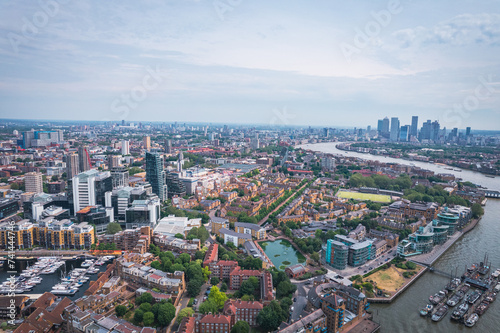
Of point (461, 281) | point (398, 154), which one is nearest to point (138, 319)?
point (461, 281)

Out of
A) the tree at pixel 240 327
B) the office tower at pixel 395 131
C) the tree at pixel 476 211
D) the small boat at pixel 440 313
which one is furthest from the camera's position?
the office tower at pixel 395 131

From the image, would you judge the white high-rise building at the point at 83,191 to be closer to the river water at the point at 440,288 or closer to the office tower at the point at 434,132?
the river water at the point at 440,288

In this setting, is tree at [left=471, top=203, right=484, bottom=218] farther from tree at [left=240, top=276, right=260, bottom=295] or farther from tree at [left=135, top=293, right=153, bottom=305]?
tree at [left=135, top=293, right=153, bottom=305]

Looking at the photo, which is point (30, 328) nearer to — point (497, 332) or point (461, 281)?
point (497, 332)

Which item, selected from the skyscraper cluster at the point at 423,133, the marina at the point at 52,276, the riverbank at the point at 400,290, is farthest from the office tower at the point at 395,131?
the marina at the point at 52,276

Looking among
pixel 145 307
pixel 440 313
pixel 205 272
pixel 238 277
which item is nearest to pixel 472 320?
pixel 440 313

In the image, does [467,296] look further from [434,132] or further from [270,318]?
[434,132]

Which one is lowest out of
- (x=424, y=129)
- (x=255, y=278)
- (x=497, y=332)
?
(x=497, y=332)
